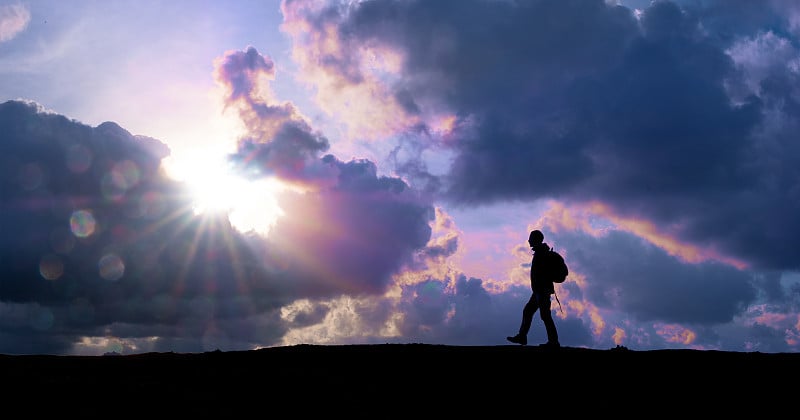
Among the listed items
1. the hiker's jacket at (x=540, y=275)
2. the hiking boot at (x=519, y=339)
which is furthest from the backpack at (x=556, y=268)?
the hiking boot at (x=519, y=339)

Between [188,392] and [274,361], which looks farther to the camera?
[274,361]

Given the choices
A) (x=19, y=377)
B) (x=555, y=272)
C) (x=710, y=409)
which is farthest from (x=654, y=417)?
(x=19, y=377)

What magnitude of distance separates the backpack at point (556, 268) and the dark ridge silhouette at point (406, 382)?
1.92 metres

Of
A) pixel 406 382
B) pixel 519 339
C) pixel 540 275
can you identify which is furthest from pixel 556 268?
pixel 406 382

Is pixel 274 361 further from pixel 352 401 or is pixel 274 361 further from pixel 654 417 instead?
pixel 654 417

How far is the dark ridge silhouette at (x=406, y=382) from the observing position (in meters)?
9.72

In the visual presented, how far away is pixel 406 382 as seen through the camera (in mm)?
11289

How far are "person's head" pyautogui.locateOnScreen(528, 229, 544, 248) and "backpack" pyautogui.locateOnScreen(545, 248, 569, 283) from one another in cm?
36

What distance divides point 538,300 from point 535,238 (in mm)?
1532

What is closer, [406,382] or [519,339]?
[406,382]

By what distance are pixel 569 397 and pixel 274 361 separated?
6181mm

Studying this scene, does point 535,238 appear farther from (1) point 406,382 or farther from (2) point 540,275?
(1) point 406,382

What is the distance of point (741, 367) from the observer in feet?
40.1

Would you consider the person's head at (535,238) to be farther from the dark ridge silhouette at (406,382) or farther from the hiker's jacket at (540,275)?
the dark ridge silhouette at (406,382)
